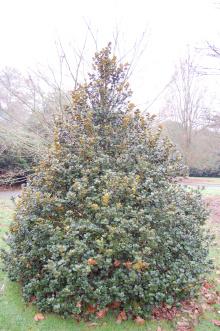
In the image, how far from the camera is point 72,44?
902 centimetres

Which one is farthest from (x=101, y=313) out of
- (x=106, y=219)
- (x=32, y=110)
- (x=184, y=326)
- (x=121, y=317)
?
(x=32, y=110)

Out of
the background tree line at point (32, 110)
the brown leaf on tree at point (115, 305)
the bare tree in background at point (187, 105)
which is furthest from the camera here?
the bare tree in background at point (187, 105)

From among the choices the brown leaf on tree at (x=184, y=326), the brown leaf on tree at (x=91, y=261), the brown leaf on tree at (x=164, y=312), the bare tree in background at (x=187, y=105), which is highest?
the bare tree in background at (x=187, y=105)

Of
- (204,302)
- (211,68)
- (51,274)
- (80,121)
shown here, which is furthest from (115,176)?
(211,68)

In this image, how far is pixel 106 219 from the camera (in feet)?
9.85

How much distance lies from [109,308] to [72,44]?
26.2 feet

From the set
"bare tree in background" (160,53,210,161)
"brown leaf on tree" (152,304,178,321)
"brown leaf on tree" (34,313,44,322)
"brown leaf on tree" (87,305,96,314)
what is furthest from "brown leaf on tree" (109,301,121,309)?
"bare tree in background" (160,53,210,161)

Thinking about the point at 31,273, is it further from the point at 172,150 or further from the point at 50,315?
the point at 172,150

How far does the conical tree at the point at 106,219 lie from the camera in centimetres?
291

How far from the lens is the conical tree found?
9.56 ft

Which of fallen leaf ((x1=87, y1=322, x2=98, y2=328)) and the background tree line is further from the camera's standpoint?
the background tree line

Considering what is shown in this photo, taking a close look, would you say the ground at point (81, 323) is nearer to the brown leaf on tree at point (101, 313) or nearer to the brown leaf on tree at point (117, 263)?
the brown leaf on tree at point (101, 313)

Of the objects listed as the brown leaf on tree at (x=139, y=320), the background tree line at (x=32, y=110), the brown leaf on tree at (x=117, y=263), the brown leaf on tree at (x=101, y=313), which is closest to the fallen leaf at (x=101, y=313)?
the brown leaf on tree at (x=101, y=313)

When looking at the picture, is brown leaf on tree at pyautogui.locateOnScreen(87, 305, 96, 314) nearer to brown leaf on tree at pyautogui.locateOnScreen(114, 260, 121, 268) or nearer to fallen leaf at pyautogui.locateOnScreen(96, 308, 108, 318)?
fallen leaf at pyautogui.locateOnScreen(96, 308, 108, 318)
